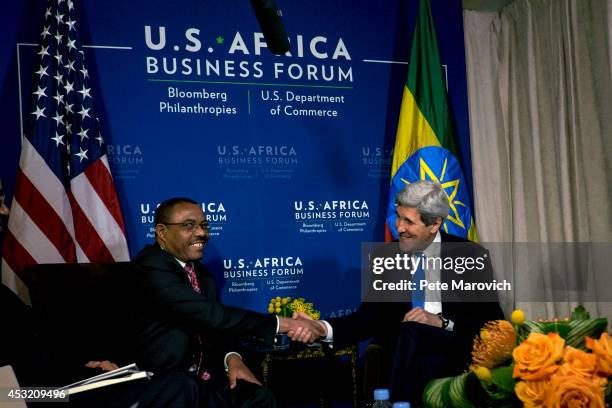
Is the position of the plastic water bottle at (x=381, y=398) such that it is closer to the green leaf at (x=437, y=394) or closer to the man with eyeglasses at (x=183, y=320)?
the green leaf at (x=437, y=394)

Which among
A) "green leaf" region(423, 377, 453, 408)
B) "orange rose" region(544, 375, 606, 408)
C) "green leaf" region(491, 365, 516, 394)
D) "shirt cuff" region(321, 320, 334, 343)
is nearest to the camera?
"orange rose" region(544, 375, 606, 408)

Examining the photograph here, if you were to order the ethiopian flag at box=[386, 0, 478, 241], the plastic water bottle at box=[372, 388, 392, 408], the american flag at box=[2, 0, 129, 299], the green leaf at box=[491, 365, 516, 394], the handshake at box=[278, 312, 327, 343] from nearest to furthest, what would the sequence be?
the green leaf at box=[491, 365, 516, 394]
the plastic water bottle at box=[372, 388, 392, 408]
the handshake at box=[278, 312, 327, 343]
the american flag at box=[2, 0, 129, 299]
the ethiopian flag at box=[386, 0, 478, 241]

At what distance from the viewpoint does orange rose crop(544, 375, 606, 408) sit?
104 centimetres

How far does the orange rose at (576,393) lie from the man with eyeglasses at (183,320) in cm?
160

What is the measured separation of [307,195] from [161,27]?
4.80ft

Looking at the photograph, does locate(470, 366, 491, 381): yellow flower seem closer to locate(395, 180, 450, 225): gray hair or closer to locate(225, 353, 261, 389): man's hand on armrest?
locate(225, 353, 261, 389): man's hand on armrest

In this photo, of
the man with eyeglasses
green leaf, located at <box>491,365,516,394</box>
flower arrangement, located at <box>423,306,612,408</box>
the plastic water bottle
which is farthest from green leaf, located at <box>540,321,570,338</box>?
the man with eyeglasses

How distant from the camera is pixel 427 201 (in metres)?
2.96

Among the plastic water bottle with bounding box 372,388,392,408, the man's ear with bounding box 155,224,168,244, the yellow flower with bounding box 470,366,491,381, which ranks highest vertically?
the man's ear with bounding box 155,224,168,244

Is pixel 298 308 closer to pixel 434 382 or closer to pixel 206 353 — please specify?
pixel 206 353

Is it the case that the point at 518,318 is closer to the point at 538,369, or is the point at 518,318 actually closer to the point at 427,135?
the point at 538,369

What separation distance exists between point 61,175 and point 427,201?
6.60 ft

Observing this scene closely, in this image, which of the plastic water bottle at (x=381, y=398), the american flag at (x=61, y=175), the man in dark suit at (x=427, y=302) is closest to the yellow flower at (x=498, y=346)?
the plastic water bottle at (x=381, y=398)

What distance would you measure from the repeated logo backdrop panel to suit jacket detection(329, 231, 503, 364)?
98cm
